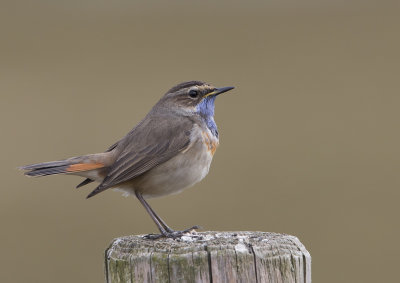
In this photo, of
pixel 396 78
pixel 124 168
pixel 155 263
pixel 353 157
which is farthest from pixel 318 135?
pixel 155 263

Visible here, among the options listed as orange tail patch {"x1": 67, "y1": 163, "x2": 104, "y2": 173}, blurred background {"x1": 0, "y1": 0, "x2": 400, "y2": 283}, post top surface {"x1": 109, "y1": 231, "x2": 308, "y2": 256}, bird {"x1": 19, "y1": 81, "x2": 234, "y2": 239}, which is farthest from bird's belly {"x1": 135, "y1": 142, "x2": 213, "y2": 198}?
blurred background {"x1": 0, "y1": 0, "x2": 400, "y2": 283}

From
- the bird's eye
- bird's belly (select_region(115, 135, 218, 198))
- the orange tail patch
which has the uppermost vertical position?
the bird's eye

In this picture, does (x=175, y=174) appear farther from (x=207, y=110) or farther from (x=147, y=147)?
(x=207, y=110)

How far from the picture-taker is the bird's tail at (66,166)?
20.5 ft

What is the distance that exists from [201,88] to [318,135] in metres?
6.57

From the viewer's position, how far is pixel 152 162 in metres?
6.27

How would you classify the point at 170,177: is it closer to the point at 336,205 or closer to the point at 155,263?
the point at 155,263

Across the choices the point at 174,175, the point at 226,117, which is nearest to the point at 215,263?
the point at 174,175

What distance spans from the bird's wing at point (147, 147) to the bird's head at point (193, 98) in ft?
0.83

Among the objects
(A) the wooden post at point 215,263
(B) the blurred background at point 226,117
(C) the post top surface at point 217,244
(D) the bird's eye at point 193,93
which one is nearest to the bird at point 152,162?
(D) the bird's eye at point 193,93

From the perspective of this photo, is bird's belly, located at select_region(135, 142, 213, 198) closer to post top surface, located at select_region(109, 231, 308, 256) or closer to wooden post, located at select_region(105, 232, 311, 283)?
post top surface, located at select_region(109, 231, 308, 256)

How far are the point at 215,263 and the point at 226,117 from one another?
945cm

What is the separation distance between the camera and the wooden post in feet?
13.8

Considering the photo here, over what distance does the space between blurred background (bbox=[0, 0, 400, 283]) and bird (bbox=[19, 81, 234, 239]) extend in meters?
3.40
